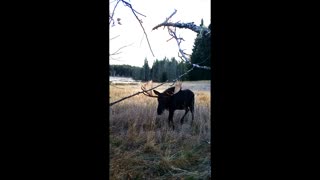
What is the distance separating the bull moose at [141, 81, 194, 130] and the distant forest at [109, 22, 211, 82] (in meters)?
0.07

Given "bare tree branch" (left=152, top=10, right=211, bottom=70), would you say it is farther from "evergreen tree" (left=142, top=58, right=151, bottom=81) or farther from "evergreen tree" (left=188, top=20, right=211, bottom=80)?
"evergreen tree" (left=142, top=58, right=151, bottom=81)

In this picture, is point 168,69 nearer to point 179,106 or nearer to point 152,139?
point 179,106

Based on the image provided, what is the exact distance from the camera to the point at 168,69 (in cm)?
143

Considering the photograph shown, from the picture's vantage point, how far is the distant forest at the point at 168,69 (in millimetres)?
1313

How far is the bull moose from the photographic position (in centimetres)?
146

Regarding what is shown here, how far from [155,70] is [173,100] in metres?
0.20

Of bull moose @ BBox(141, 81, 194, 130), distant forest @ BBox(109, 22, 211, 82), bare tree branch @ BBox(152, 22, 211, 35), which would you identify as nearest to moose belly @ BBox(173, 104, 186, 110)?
bull moose @ BBox(141, 81, 194, 130)
